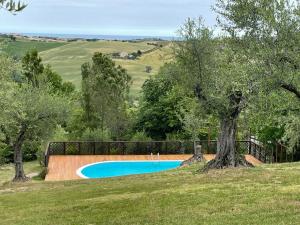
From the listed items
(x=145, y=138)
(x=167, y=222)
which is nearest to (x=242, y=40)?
(x=167, y=222)

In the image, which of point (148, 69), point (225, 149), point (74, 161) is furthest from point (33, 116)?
point (148, 69)

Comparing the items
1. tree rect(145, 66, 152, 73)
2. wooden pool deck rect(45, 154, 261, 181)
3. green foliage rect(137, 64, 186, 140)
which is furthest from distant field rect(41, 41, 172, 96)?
wooden pool deck rect(45, 154, 261, 181)

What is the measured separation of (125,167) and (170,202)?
55.7 feet

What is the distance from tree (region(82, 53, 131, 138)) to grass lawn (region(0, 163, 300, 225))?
596 inches

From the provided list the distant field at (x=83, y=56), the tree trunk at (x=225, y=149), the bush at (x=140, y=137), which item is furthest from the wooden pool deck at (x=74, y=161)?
the distant field at (x=83, y=56)

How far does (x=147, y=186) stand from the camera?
588 inches

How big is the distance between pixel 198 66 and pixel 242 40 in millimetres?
7067

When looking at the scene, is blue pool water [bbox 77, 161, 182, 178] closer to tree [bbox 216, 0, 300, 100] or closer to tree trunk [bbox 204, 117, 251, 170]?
tree trunk [bbox 204, 117, 251, 170]

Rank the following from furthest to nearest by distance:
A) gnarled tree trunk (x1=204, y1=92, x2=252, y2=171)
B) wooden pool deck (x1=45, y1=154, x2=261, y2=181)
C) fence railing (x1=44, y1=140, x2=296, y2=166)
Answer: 1. fence railing (x1=44, y1=140, x2=296, y2=166)
2. wooden pool deck (x1=45, y1=154, x2=261, y2=181)
3. gnarled tree trunk (x1=204, y1=92, x2=252, y2=171)

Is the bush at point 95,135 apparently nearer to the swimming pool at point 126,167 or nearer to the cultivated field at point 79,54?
the swimming pool at point 126,167

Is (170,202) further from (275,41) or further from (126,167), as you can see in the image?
(126,167)

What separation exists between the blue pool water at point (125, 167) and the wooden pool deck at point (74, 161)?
76cm

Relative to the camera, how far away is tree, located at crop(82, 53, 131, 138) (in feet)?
103

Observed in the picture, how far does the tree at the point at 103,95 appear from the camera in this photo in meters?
31.4
